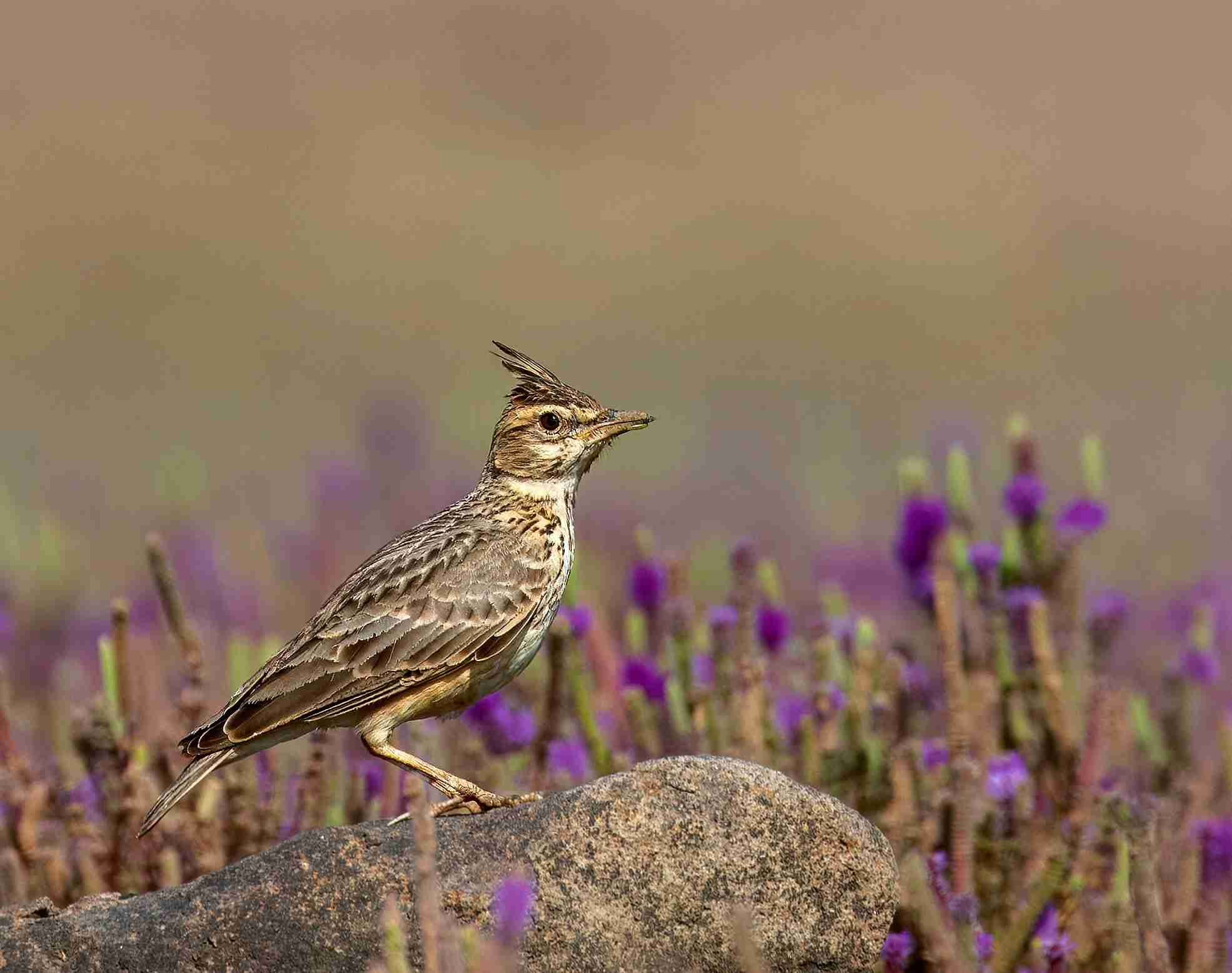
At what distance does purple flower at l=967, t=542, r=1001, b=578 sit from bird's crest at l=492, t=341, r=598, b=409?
1.95 meters

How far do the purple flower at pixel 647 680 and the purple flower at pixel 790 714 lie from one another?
407mm

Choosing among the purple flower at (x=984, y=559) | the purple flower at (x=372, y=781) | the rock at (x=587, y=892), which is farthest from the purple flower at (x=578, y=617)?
the rock at (x=587, y=892)

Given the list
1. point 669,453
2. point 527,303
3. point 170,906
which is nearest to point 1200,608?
point 170,906

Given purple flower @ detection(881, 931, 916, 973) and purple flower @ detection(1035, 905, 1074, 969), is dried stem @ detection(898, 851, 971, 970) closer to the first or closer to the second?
A: purple flower @ detection(881, 931, 916, 973)

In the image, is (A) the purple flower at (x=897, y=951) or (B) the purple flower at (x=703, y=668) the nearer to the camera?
(A) the purple flower at (x=897, y=951)

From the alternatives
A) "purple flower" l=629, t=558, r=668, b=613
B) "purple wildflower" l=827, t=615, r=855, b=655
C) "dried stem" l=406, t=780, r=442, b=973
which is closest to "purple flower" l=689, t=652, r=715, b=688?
"purple flower" l=629, t=558, r=668, b=613

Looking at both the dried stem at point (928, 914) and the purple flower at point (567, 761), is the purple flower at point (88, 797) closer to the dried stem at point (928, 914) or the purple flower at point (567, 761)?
the purple flower at point (567, 761)

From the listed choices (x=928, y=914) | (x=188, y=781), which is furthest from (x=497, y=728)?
(x=928, y=914)

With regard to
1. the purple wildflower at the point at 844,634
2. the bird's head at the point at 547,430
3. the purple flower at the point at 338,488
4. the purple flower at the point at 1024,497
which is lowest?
the purple wildflower at the point at 844,634

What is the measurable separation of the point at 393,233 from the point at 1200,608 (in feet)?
60.6

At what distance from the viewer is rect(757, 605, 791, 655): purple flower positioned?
7.37 m

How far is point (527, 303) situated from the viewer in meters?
21.5

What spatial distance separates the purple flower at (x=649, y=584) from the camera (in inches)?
300

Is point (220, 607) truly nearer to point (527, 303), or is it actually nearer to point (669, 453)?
point (669, 453)
